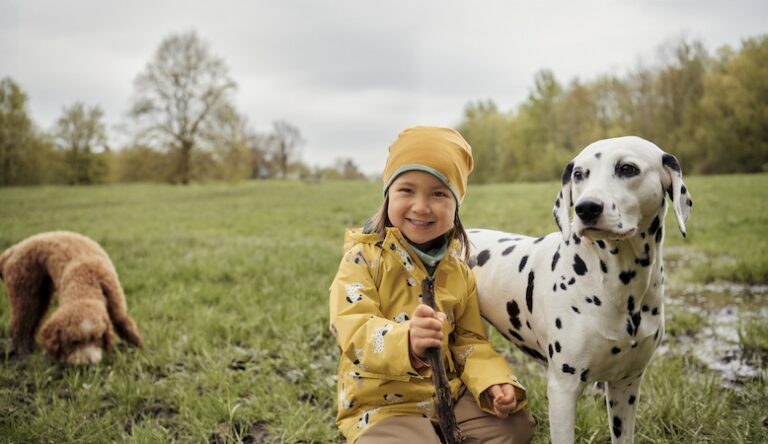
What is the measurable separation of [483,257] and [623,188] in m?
1.01

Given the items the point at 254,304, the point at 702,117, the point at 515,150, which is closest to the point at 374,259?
the point at 254,304

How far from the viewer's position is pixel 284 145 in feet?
112

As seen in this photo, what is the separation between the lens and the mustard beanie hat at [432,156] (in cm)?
212

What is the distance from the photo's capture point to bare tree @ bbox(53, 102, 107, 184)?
764cm

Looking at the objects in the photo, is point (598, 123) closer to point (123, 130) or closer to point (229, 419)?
point (123, 130)

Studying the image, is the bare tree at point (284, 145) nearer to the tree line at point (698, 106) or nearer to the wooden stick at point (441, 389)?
the tree line at point (698, 106)

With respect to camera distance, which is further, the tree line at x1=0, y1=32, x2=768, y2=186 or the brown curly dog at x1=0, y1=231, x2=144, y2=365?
the tree line at x1=0, y1=32, x2=768, y2=186

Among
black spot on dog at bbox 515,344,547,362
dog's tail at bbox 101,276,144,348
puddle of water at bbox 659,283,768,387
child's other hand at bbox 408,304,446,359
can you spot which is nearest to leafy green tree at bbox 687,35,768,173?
puddle of water at bbox 659,283,768,387

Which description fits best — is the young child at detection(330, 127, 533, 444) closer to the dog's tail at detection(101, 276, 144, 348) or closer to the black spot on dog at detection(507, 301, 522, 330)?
the black spot on dog at detection(507, 301, 522, 330)

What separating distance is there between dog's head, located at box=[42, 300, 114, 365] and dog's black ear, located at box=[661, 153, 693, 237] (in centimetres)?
369

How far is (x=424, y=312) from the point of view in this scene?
1781 millimetres

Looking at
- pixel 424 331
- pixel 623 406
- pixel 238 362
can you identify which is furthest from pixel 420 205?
pixel 238 362

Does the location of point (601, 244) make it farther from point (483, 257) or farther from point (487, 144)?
point (487, 144)

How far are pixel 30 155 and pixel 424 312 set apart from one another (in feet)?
24.1
